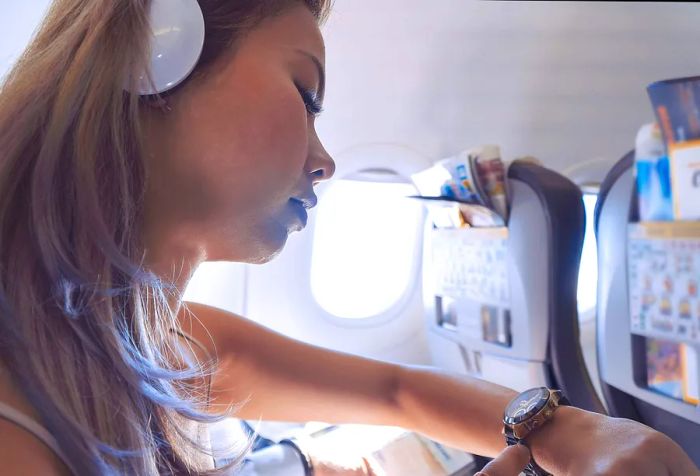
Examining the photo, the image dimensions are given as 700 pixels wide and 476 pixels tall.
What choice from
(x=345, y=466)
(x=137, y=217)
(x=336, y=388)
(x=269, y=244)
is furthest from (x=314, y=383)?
(x=137, y=217)

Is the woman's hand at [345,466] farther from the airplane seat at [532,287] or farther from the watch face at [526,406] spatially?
the watch face at [526,406]

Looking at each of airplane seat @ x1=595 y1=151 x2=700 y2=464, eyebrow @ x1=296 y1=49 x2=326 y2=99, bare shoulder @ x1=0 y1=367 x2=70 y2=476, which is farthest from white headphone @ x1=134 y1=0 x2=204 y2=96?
airplane seat @ x1=595 y1=151 x2=700 y2=464

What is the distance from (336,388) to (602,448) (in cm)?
48

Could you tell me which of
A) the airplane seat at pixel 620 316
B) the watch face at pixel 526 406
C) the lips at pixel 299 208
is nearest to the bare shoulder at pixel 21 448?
the lips at pixel 299 208

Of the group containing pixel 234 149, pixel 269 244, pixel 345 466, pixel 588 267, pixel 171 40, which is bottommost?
pixel 345 466

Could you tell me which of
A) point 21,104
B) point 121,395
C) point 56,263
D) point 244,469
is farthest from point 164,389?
point 244,469

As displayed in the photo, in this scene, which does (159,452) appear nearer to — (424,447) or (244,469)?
(244,469)

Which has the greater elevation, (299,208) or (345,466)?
(299,208)

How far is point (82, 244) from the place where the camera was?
0.56 metres

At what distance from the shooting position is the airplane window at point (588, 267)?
1108 millimetres

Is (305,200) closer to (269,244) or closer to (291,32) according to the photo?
(269,244)

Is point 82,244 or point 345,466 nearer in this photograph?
point 82,244

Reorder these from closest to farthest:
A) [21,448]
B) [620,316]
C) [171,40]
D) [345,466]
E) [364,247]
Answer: [21,448], [171,40], [620,316], [345,466], [364,247]

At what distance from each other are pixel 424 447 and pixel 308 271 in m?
0.61
